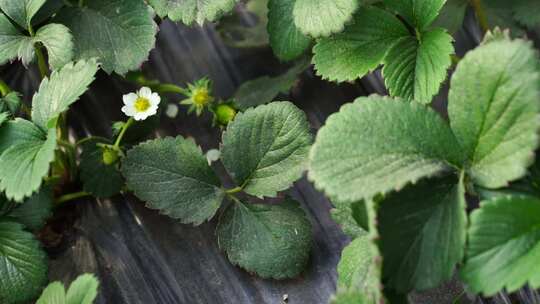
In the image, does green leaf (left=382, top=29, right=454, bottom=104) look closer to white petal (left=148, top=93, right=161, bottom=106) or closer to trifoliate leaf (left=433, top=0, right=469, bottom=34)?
trifoliate leaf (left=433, top=0, right=469, bottom=34)

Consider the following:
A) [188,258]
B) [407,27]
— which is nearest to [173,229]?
[188,258]

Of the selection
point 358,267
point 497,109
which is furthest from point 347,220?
point 497,109

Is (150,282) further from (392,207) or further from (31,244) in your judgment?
(392,207)

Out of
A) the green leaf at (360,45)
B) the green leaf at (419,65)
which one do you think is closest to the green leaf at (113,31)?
the green leaf at (360,45)

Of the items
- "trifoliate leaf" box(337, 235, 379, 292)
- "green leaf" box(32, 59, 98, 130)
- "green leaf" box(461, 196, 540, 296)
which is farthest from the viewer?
"green leaf" box(32, 59, 98, 130)

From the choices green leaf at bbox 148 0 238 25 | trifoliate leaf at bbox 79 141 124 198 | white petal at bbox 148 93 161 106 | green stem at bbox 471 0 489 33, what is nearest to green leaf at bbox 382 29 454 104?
green stem at bbox 471 0 489 33

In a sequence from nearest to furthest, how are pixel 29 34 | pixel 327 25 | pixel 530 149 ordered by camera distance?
pixel 530 149 < pixel 327 25 < pixel 29 34
